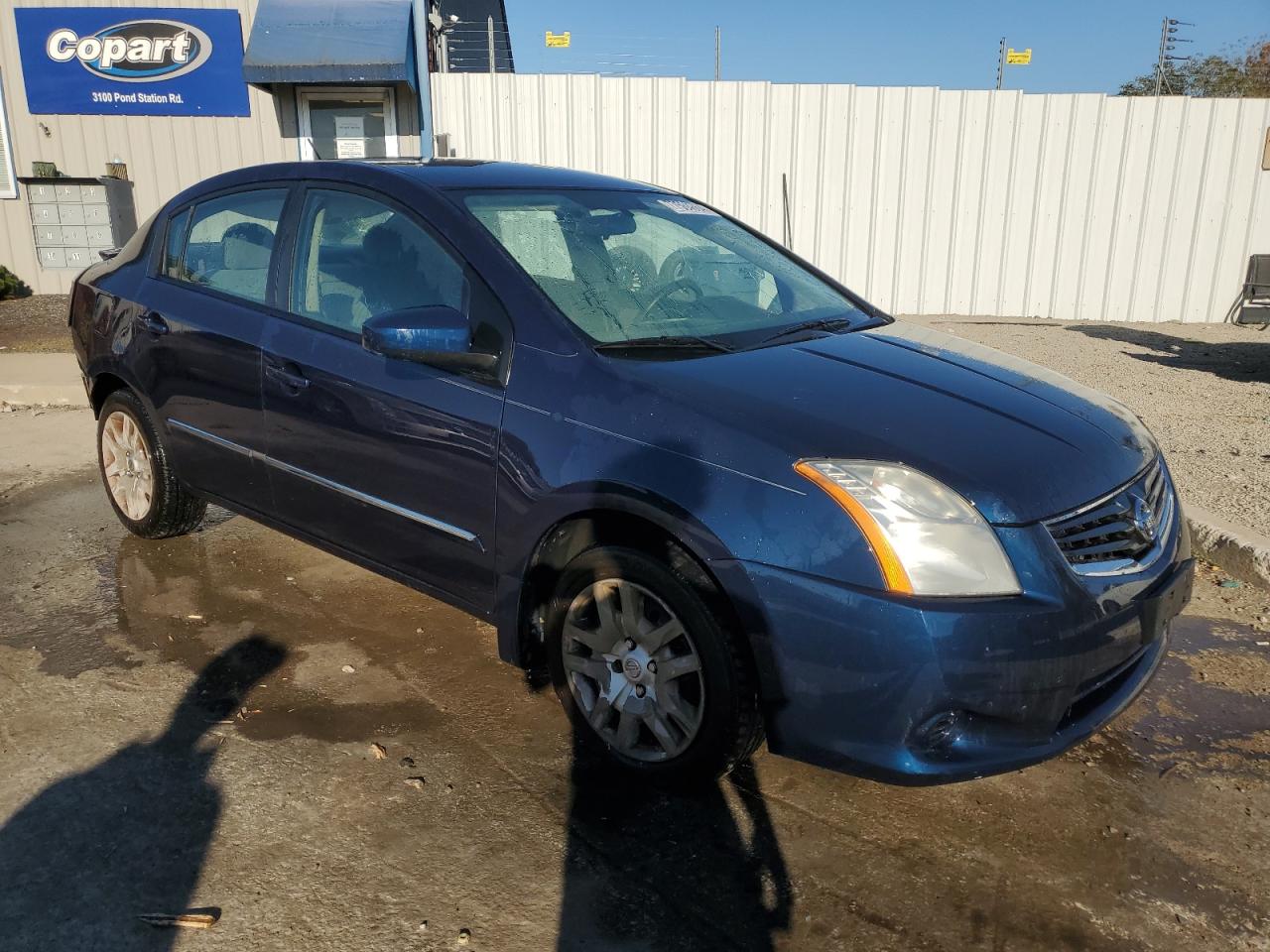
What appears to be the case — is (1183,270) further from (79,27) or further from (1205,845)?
(79,27)

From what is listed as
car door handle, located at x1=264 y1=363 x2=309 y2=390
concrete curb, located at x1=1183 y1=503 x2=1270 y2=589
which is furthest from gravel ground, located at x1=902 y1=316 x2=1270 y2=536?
car door handle, located at x1=264 y1=363 x2=309 y2=390

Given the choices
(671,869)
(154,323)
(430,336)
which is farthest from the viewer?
(154,323)

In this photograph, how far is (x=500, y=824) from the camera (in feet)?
8.48

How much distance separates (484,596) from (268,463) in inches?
44.2

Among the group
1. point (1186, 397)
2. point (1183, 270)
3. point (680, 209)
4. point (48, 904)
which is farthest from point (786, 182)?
point (48, 904)

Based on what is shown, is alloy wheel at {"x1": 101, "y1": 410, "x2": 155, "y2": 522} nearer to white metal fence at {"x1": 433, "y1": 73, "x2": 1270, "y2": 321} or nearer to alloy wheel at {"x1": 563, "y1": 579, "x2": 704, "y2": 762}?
alloy wheel at {"x1": 563, "y1": 579, "x2": 704, "y2": 762}

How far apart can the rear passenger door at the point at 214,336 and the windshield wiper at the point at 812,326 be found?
1821 mm

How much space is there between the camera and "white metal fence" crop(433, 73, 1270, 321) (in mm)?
11672

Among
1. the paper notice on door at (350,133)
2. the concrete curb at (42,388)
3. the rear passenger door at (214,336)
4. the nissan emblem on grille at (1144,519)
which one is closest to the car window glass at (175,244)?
the rear passenger door at (214,336)

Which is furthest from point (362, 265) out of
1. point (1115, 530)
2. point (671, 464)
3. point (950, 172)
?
point (950, 172)

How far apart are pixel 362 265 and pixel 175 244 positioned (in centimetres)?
130

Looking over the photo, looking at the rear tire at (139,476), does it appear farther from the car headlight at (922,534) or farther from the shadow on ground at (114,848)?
the car headlight at (922,534)

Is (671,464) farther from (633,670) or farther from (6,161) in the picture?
(6,161)

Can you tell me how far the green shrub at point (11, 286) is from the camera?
12.7m
